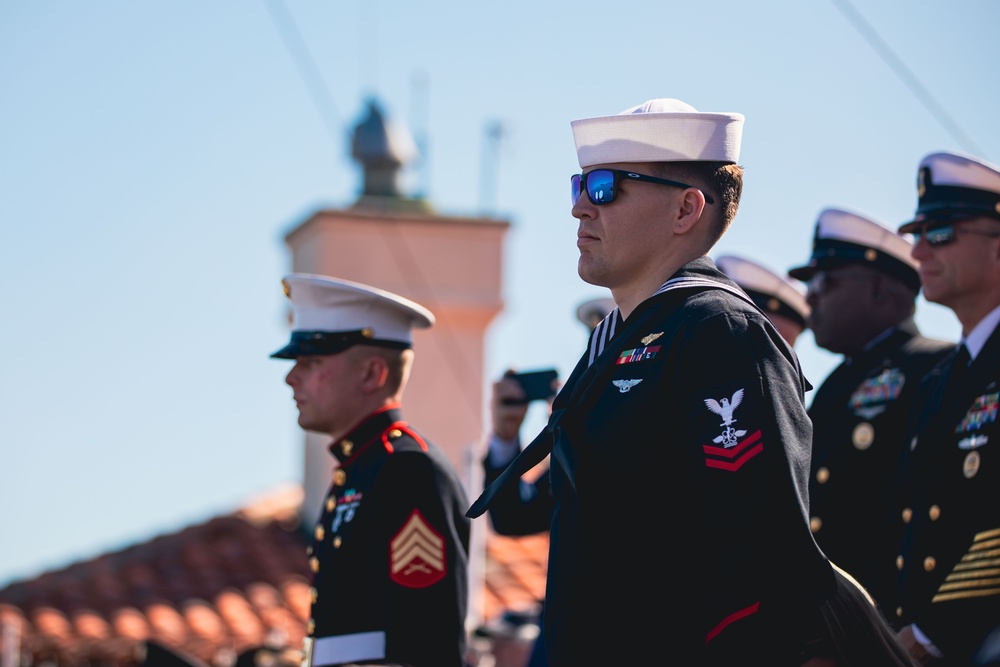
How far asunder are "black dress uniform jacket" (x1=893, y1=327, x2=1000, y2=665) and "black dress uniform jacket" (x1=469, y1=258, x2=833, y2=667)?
1183 mm

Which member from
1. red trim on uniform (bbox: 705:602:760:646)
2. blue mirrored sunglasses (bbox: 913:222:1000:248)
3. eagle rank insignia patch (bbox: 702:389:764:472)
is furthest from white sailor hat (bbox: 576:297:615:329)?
red trim on uniform (bbox: 705:602:760:646)

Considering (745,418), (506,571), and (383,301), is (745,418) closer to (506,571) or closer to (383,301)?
(383,301)

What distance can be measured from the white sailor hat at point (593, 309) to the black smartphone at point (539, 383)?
81cm

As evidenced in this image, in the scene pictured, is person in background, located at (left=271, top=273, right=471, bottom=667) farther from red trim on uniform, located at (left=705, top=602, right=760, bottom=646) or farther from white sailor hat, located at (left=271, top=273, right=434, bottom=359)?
red trim on uniform, located at (left=705, top=602, right=760, bottom=646)

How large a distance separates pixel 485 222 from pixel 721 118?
475 inches

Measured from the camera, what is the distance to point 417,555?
15.7 feet

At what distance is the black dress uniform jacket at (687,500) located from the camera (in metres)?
3.04

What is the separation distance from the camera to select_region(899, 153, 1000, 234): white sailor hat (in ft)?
16.2

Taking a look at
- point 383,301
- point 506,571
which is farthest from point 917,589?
point 506,571

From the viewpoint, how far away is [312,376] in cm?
547

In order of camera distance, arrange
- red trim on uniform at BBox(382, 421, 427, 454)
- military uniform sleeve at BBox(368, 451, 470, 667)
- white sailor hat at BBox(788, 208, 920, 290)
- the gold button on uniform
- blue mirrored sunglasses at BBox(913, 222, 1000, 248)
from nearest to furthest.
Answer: the gold button on uniform < military uniform sleeve at BBox(368, 451, 470, 667) < blue mirrored sunglasses at BBox(913, 222, 1000, 248) < red trim on uniform at BBox(382, 421, 427, 454) < white sailor hat at BBox(788, 208, 920, 290)

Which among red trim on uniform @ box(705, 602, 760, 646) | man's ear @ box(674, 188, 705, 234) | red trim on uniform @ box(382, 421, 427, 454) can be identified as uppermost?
man's ear @ box(674, 188, 705, 234)

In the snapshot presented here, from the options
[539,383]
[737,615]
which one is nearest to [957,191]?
[539,383]

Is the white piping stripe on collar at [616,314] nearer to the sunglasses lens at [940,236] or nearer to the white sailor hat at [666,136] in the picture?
the white sailor hat at [666,136]
